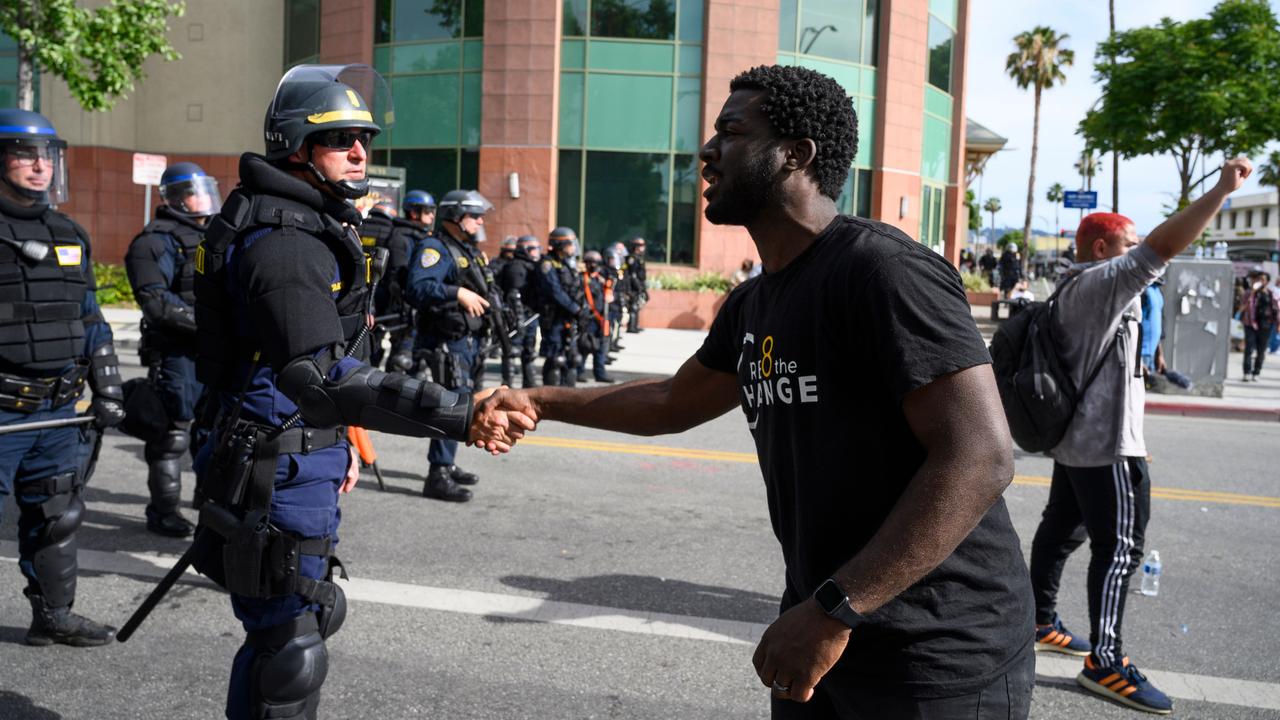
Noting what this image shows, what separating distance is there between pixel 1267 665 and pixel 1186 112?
20841 millimetres

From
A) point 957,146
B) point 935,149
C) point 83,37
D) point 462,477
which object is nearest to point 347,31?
point 83,37

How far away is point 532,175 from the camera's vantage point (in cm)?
2309

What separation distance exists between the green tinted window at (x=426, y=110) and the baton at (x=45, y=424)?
65.0 feet

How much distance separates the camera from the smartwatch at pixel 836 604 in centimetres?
194

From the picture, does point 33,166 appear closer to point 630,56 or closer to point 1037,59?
point 630,56

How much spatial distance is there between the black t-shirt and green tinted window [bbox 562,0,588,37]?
72.2 feet

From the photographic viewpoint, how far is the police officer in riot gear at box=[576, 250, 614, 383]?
14445mm

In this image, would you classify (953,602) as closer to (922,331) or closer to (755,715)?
(922,331)

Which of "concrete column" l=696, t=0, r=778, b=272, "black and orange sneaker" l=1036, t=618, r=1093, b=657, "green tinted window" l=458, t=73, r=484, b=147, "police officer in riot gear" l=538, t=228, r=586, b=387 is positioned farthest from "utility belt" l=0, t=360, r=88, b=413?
"green tinted window" l=458, t=73, r=484, b=147

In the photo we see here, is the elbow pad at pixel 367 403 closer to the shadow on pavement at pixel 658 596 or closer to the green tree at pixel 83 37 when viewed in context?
the shadow on pavement at pixel 658 596

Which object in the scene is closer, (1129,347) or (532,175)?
(1129,347)

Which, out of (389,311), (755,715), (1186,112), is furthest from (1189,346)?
(755,715)

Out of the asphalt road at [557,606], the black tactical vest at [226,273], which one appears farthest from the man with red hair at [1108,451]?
the black tactical vest at [226,273]

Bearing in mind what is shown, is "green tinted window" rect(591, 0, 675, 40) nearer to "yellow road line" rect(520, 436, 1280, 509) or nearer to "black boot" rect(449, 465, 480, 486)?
"yellow road line" rect(520, 436, 1280, 509)
